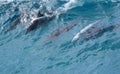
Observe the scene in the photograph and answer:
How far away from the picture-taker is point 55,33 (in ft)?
56.7

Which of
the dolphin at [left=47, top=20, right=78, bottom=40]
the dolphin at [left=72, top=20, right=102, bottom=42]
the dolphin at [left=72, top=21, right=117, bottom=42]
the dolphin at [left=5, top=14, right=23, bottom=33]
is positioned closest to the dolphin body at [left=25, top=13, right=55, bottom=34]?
the dolphin at [left=5, top=14, right=23, bottom=33]

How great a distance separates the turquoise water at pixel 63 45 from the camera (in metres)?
14.3

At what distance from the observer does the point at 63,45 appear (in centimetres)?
1606

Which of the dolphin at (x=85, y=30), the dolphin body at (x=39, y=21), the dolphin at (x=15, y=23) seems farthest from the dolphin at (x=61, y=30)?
the dolphin at (x=15, y=23)

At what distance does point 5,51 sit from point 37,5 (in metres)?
4.52

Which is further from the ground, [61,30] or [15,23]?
[61,30]

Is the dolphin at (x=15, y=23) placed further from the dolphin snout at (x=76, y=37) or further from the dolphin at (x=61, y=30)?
the dolphin snout at (x=76, y=37)

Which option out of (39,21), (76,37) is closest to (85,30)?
A: (76,37)

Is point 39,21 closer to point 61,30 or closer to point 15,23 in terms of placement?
point 15,23

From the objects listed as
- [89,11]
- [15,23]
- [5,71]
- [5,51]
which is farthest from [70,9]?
[5,71]

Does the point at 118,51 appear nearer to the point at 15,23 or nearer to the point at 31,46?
the point at 31,46

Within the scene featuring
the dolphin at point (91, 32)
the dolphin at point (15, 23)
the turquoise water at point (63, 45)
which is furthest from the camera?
the dolphin at point (15, 23)

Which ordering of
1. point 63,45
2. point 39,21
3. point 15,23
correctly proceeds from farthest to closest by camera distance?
point 15,23 < point 39,21 < point 63,45

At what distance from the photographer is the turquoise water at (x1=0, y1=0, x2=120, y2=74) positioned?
14305 mm
